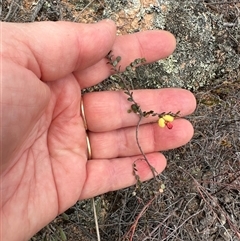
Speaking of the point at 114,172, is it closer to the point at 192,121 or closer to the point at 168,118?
the point at 168,118

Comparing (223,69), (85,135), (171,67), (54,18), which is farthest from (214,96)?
(54,18)

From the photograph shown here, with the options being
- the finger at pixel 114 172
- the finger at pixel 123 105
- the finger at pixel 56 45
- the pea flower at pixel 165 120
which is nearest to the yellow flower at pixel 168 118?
the pea flower at pixel 165 120

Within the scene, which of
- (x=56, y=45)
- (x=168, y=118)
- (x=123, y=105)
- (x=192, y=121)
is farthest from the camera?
(x=192, y=121)

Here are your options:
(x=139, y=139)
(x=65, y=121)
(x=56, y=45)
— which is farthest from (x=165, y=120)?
(x=56, y=45)

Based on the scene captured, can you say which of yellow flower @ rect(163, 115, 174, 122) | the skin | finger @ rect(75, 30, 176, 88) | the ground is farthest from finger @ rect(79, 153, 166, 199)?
finger @ rect(75, 30, 176, 88)

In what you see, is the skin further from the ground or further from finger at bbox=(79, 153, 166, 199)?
the ground

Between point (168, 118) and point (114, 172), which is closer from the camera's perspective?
point (168, 118)
